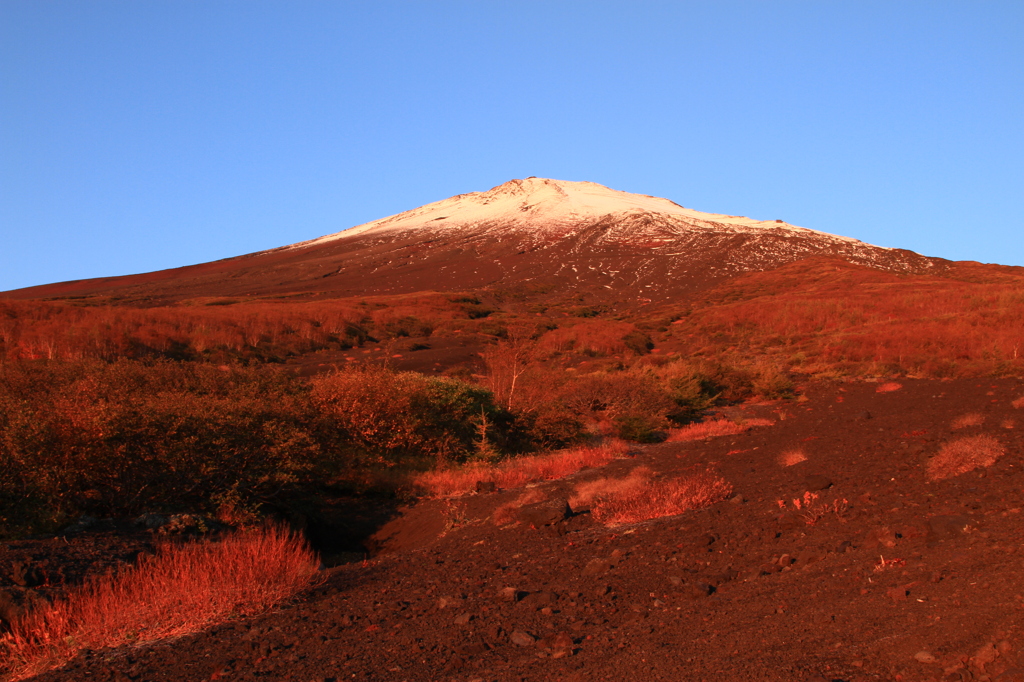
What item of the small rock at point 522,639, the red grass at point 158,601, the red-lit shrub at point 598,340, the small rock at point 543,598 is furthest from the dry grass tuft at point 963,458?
the red-lit shrub at point 598,340

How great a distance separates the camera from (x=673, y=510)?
25.2 ft

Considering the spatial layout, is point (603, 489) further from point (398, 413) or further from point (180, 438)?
point (180, 438)

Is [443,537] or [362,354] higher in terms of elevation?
Answer: [362,354]

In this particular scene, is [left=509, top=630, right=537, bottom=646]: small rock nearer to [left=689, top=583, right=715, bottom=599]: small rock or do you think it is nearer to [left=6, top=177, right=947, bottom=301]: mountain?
[left=689, top=583, right=715, bottom=599]: small rock

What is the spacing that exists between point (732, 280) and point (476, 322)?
2891 cm

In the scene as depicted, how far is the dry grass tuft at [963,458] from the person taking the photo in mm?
7109

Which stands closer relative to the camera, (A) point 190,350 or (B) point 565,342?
(A) point 190,350

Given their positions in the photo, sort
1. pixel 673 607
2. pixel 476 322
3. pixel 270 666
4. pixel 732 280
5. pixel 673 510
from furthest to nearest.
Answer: pixel 732 280 → pixel 476 322 → pixel 673 510 → pixel 673 607 → pixel 270 666

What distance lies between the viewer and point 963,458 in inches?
285

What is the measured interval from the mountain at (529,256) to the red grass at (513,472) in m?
52.7

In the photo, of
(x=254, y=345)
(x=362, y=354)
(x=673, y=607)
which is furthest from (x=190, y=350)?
(x=673, y=607)

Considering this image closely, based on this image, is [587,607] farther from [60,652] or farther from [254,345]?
[254,345]

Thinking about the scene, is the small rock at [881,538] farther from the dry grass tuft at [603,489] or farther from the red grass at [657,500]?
the dry grass tuft at [603,489]

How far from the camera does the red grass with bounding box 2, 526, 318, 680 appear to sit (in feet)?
14.8
